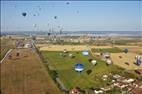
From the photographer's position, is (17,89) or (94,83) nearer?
(17,89)

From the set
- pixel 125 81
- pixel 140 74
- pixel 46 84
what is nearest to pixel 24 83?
pixel 46 84

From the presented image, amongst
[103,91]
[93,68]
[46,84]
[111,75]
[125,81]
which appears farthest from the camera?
[93,68]

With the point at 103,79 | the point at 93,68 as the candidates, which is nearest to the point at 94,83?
the point at 103,79

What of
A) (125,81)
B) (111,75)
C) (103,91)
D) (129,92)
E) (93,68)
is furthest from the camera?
(93,68)

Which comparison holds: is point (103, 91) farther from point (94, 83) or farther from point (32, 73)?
point (32, 73)

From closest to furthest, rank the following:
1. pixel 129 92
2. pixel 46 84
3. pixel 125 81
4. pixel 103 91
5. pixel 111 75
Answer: pixel 129 92 → pixel 103 91 → pixel 46 84 → pixel 125 81 → pixel 111 75

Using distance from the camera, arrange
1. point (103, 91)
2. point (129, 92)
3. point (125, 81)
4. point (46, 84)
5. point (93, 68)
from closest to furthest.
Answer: point (129, 92), point (103, 91), point (46, 84), point (125, 81), point (93, 68)

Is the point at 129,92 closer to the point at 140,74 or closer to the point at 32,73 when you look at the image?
the point at 140,74

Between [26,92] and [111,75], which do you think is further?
[111,75]
